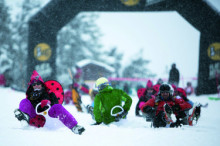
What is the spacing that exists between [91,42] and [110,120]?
104 ft

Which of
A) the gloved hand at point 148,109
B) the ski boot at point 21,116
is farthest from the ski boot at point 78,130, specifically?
the gloved hand at point 148,109

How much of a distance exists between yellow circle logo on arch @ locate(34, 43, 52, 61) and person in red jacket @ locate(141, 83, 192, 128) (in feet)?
34.3

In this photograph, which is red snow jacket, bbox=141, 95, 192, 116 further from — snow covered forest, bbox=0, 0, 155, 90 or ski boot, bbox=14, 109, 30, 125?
snow covered forest, bbox=0, 0, 155, 90

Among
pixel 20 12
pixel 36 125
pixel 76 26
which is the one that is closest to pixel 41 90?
pixel 36 125

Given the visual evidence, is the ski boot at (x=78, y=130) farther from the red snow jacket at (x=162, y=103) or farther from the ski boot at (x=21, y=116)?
the red snow jacket at (x=162, y=103)

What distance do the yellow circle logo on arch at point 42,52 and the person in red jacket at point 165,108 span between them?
1044cm

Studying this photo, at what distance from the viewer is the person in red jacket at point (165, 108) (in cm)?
448

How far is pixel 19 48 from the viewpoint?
33344 mm

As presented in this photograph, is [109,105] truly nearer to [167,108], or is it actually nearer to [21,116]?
[167,108]

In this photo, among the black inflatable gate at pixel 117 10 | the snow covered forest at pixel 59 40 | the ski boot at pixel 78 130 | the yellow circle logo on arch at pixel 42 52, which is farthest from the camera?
the snow covered forest at pixel 59 40

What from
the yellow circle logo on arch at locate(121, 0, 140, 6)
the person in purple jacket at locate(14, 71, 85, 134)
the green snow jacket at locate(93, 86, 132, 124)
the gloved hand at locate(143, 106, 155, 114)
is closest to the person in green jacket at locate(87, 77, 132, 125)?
the green snow jacket at locate(93, 86, 132, 124)

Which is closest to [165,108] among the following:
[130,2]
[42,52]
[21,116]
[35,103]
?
[35,103]

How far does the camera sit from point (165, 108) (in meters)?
4.45

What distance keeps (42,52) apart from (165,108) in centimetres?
1082
